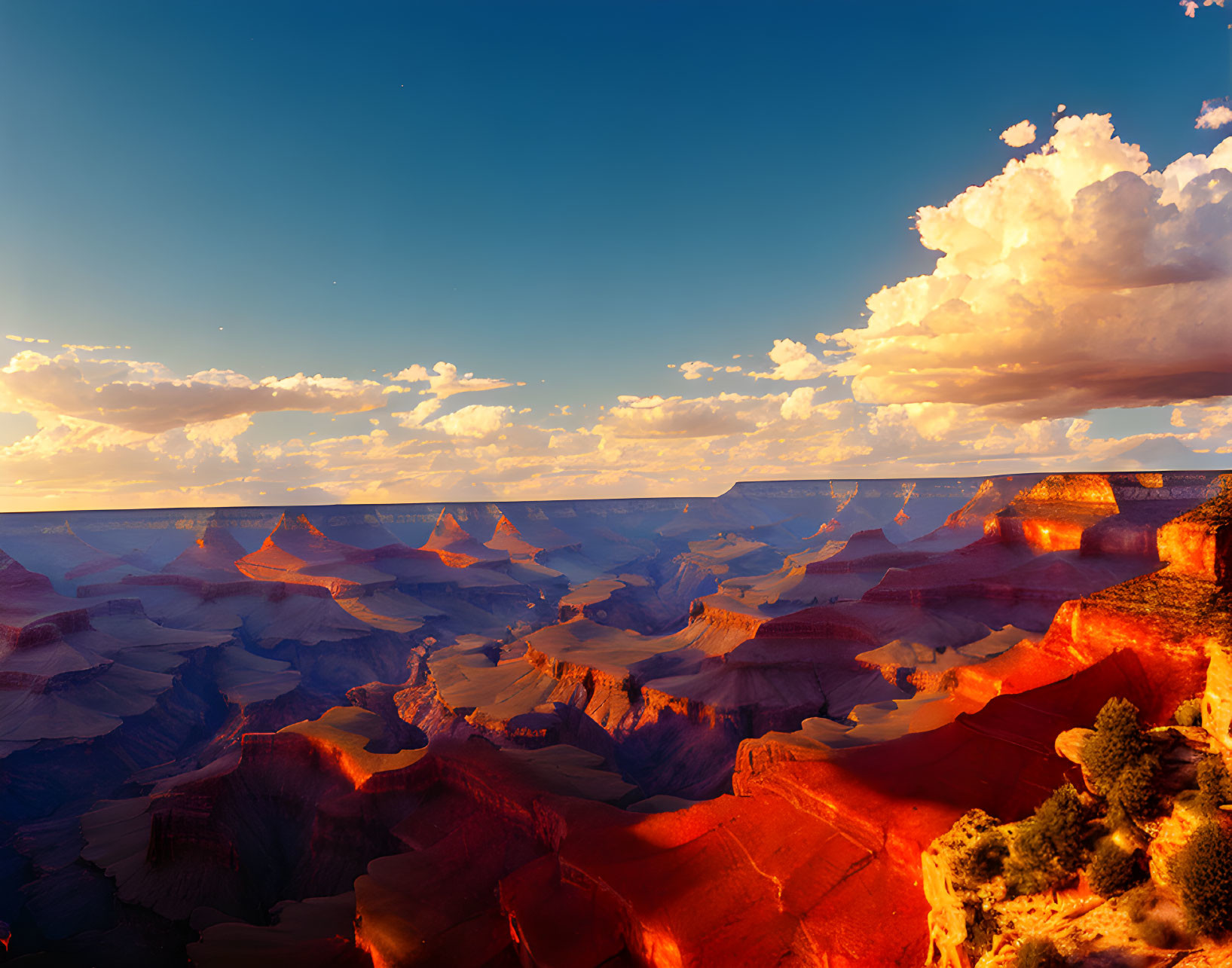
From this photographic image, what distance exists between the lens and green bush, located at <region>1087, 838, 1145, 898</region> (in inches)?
599

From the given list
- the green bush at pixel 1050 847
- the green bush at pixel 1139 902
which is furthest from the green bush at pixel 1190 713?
the green bush at pixel 1139 902

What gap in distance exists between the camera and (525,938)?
25766mm

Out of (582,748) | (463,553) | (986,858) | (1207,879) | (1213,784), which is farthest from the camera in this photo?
(463,553)

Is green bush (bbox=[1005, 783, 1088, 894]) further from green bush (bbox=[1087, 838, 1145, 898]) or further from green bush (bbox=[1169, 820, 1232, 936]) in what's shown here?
green bush (bbox=[1169, 820, 1232, 936])

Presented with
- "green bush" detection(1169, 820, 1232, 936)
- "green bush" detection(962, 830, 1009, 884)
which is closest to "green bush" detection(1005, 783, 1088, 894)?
"green bush" detection(962, 830, 1009, 884)

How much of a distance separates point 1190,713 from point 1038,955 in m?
11.3

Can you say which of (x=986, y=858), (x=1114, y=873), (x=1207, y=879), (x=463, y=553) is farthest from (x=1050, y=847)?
(x=463, y=553)

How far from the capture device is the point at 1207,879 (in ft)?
43.7

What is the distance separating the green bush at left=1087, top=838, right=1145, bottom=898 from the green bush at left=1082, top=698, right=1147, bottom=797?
8.55 ft

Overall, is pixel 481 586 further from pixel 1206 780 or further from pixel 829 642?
pixel 1206 780

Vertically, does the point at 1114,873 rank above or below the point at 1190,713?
below

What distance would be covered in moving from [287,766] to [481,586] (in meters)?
99.0

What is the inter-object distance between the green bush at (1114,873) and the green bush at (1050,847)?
0.73m

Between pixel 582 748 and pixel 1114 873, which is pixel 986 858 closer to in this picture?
pixel 1114 873
